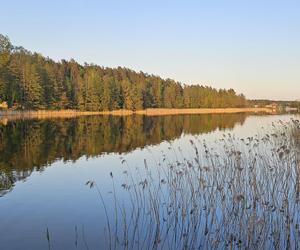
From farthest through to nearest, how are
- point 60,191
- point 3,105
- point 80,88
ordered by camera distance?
point 80,88, point 3,105, point 60,191

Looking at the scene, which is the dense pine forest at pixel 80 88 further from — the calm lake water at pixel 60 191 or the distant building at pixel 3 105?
the calm lake water at pixel 60 191

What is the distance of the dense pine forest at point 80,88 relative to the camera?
61625 millimetres

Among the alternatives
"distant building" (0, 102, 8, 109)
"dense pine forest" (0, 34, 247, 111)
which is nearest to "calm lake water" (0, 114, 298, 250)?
"distant building" (0, 102, 8, 109)

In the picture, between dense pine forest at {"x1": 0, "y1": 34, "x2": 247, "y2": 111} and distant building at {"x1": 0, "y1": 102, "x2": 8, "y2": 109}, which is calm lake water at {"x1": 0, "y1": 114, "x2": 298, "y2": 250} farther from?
dense pine forest at {"x1": 0, "y1": 34, "x2": 247, "y2": 111}

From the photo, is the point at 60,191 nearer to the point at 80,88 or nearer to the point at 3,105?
the point at 3,105

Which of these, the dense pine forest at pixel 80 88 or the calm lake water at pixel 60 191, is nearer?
the calm lake water at pixel 60 191

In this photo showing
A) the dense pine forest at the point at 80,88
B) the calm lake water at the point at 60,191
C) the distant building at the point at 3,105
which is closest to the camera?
the calm lake water at the point at 60,191

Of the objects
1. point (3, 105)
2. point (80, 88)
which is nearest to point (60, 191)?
point (3, 105)

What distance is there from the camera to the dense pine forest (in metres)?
61.6

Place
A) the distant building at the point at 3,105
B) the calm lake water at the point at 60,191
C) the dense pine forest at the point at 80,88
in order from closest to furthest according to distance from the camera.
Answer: the calm lake water at the point at 60,191, the distant building at the point at 3,105, the dense pine forest at the point at 80,88

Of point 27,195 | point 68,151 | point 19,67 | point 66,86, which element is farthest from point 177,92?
point 27,195

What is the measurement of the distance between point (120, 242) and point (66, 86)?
230 ft

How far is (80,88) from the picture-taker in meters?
75.6

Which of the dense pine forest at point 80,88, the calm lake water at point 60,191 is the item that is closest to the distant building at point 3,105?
the dense pine forest at point 80,88
